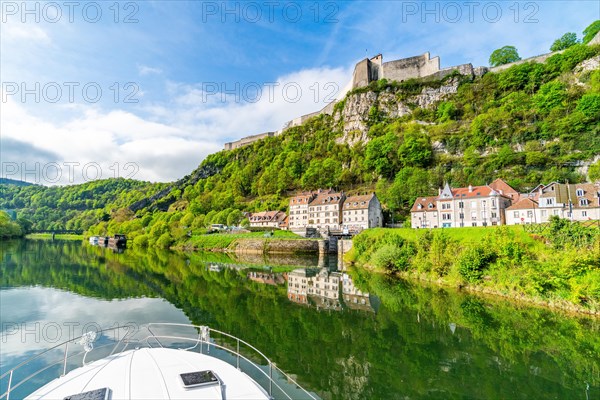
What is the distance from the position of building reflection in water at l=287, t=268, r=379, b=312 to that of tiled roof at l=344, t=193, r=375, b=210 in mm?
25642

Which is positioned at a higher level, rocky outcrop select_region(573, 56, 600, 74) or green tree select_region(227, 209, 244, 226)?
rocky outcrop select_region(573, 56, 600, 74)

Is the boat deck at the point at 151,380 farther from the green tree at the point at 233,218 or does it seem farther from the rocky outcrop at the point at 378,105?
the rocky outcrop at the point at 378,105

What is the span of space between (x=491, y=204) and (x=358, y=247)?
728 inches

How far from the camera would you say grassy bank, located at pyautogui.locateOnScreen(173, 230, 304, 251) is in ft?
205

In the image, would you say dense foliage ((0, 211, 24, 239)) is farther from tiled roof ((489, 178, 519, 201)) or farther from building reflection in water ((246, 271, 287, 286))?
tiled roof ((489, 178, 519, 201))

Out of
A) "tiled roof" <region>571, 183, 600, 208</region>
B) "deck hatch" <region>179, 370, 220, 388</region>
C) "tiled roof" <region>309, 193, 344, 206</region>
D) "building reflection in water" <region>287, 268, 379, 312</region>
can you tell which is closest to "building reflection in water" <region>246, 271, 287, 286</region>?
"building reflection in water" <region>287, 268, 379, 312</region>

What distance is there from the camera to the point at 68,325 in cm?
1716

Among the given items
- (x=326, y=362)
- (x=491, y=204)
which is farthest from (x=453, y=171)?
(x=326, y=362)

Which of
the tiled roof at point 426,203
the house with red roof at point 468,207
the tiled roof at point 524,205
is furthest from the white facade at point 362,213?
the tiled roof at point 524,205

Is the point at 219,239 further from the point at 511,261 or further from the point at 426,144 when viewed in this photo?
the point at 511,261

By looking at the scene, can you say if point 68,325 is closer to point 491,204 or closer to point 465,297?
point 465,297

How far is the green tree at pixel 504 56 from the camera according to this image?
88750mm

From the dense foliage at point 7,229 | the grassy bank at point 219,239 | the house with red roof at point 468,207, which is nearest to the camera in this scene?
the house with red roof at point 468,207

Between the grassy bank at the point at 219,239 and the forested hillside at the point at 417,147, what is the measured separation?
18.1 feet
